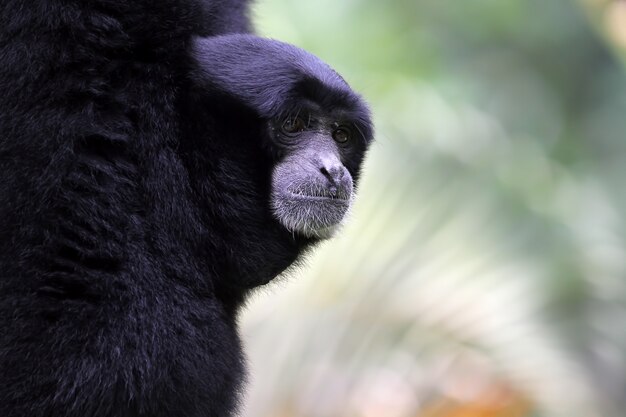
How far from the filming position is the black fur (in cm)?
261

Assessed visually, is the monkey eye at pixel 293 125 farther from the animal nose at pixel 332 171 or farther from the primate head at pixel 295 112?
the animal nose at pixel 332 171

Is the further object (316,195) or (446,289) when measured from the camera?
(446,289)

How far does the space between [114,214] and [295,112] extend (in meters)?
0.78

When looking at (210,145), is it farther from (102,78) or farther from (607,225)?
(607,225)

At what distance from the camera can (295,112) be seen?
10.2ft

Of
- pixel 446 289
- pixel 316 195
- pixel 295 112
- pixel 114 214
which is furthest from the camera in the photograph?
pixel 446 289

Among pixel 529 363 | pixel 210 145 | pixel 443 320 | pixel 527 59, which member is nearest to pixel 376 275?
pixel 443 320

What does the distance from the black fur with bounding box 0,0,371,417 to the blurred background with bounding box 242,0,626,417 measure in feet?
5.73

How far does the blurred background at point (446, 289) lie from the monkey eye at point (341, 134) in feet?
4.28

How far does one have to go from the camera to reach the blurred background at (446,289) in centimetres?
512

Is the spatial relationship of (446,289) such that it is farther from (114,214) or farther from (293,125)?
(114,214)

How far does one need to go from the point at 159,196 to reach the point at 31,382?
69 cm

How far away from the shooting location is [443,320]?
5.11 meters

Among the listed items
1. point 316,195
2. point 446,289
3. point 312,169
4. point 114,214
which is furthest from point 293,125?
point 446,289
